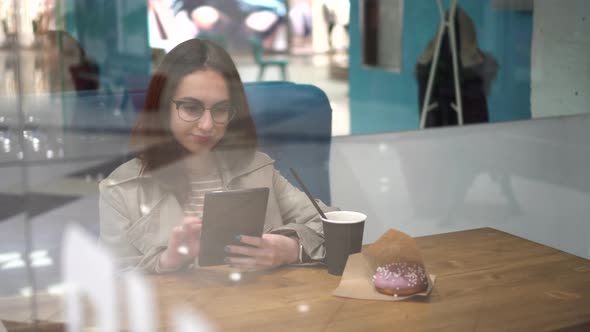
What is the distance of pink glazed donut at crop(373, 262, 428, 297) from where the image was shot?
3.74ft

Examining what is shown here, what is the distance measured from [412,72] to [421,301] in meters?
0.90

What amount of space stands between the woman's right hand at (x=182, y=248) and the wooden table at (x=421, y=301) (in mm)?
29

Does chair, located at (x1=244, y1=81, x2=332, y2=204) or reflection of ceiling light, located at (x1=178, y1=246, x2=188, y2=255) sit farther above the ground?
chair, located at (x1=244, y1=81, x2=332, y2=204)

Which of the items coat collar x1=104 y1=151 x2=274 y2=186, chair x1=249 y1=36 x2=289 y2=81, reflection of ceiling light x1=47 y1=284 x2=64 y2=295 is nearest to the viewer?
reflection of ceiling light x1=47 y1=284 x2=64 y2=295

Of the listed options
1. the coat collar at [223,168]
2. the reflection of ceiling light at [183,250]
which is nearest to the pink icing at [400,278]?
the reflection of ceiling light at [183,250]

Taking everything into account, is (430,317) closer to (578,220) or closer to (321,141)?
(321,141)

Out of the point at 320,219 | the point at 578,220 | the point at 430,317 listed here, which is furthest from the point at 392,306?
the point at 578,220

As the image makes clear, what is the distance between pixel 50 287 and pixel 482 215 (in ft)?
3.93

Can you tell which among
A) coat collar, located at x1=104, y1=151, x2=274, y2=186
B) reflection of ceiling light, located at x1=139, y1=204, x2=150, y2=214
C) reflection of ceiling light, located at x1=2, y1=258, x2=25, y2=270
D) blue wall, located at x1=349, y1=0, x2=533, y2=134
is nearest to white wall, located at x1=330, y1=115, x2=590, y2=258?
blue wall, located at x1=349, y1=0, x2=533, y2=134

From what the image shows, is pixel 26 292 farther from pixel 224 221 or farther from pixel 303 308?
pixel 303 308

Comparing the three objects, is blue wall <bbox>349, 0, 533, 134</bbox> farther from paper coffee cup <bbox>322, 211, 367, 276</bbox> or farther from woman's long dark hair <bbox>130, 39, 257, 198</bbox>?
paper coffee cup <bbox>322, 211, 367, 276</bbox>

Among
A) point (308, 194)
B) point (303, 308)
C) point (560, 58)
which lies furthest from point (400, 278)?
point (560, 58)

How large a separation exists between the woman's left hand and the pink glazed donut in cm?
20

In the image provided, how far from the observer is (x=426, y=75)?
195 cm
